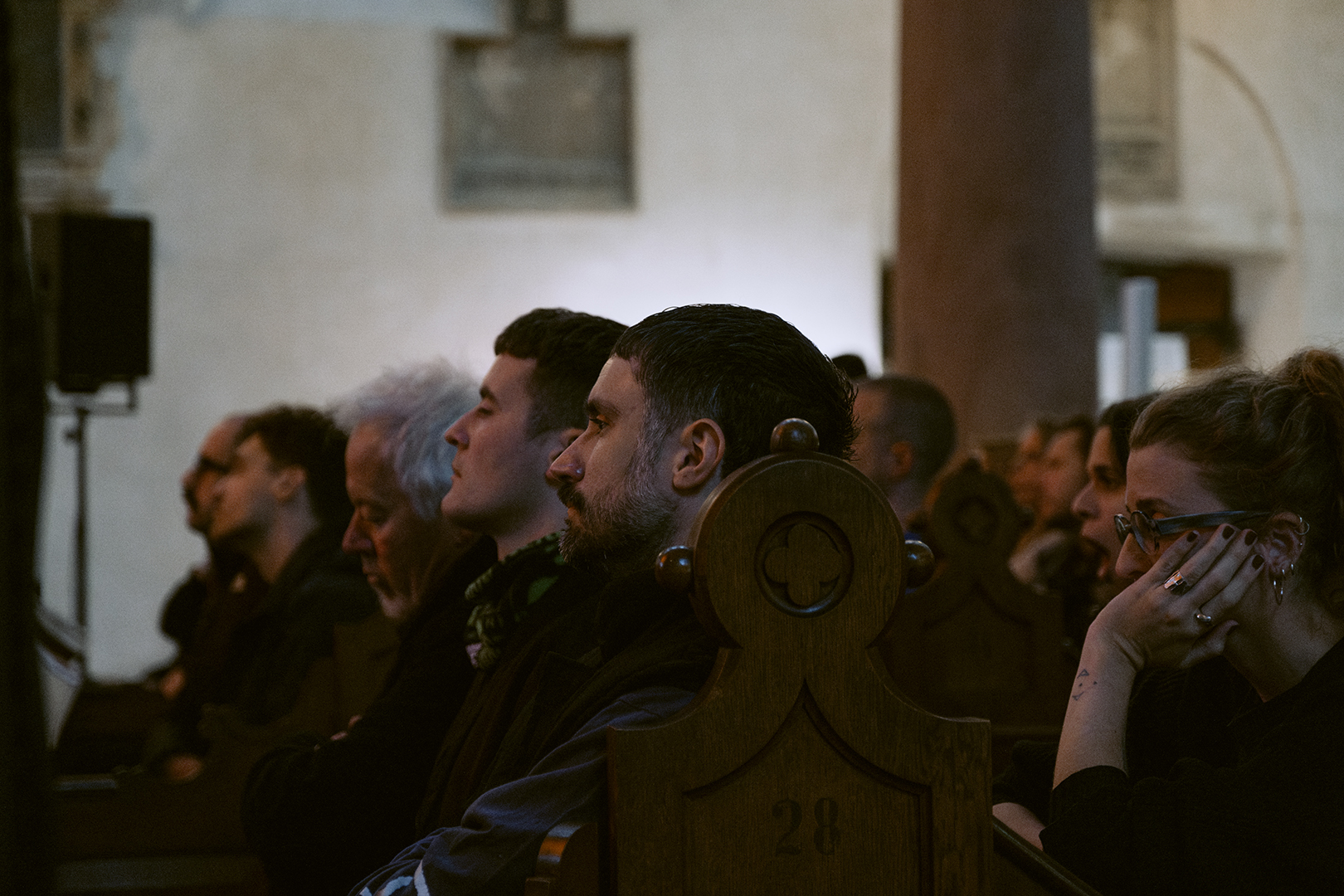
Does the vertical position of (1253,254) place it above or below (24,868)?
above

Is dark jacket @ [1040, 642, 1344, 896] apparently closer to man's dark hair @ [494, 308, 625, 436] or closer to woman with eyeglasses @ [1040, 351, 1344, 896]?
woman with eyeglasses @ [1040, 351, 1344, 896]

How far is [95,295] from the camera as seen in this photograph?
6.18 meters

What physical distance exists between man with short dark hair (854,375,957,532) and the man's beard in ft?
7.90

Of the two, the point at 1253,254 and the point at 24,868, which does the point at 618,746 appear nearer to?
A: the point at 24,868

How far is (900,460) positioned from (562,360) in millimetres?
1934

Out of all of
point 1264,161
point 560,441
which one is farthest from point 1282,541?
point 1264,161

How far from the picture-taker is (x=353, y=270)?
928 cm

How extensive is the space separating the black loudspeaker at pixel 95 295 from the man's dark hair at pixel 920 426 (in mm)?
3676

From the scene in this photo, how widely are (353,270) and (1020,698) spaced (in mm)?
6812

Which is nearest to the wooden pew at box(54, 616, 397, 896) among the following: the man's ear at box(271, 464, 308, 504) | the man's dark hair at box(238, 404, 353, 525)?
the man's dark hair at box(238, 404, 353, 525)

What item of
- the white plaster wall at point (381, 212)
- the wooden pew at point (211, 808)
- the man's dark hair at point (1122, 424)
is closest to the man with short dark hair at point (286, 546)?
the wooden pew at point (211, 808)

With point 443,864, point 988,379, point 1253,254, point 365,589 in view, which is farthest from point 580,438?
point 1253,254

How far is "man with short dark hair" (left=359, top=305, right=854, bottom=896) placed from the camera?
4.25 ft

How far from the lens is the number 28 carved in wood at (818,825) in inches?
42.7
